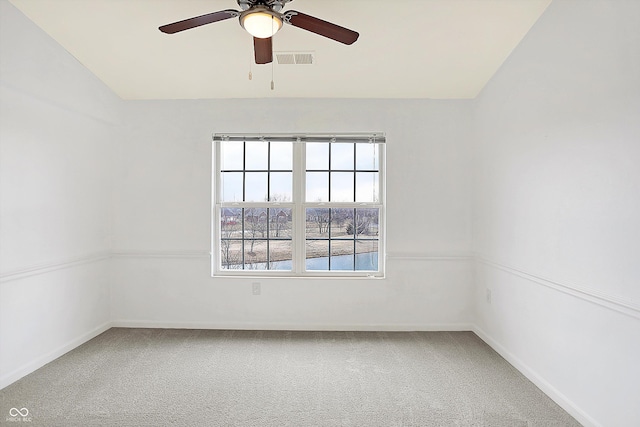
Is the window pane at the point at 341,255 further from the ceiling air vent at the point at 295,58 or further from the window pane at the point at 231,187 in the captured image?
the ceiling air vent at the point at 295,58

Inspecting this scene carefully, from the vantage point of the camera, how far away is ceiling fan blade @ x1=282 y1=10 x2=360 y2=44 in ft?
5.89

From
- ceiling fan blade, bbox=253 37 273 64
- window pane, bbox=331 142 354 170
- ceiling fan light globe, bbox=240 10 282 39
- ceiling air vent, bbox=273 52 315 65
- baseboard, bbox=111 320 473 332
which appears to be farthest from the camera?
window pane, bbox=331 142 354 170

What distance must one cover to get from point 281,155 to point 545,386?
295cm

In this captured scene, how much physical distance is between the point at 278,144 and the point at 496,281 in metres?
2.48

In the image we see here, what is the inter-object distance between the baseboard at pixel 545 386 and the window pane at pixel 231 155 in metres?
2.98

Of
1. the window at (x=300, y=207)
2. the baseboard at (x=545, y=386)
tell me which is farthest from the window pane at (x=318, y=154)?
the baseboard at (x=545, y=386)

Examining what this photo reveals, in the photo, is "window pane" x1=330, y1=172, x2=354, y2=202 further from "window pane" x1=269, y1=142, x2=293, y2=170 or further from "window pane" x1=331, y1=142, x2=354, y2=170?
"window pane" x1=269, y1=142, x2=293, y2=170

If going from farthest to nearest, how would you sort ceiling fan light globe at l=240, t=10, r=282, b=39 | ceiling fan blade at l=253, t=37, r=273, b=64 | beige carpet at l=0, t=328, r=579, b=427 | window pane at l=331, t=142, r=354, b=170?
window pane at l=331, t=142, r=354, b=170
beige carpet at l=0, t=328, r=579, b=427
ceiling fan blade at l=253, t=37, r=273, b=64
ceiling fan light globe at l=240, t=10, r=282, b=39

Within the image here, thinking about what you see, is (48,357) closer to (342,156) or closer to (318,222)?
(318,222)

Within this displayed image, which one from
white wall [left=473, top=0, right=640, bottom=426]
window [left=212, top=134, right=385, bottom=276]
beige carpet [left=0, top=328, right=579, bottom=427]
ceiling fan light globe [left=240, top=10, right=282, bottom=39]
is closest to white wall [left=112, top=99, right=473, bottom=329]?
window [left=212, top=134, right=385, bottom=276]

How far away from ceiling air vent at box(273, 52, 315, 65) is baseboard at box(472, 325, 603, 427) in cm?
296

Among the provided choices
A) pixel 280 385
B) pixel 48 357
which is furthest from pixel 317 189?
pixel 48 357

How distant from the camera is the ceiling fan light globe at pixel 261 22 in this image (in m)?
1.74

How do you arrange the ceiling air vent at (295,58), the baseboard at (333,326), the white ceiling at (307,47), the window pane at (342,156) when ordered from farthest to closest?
the window pane at (342,156), the baseboard at (333,326), the ceiling air vent at (295,58), the white ceiling at (307,47)
